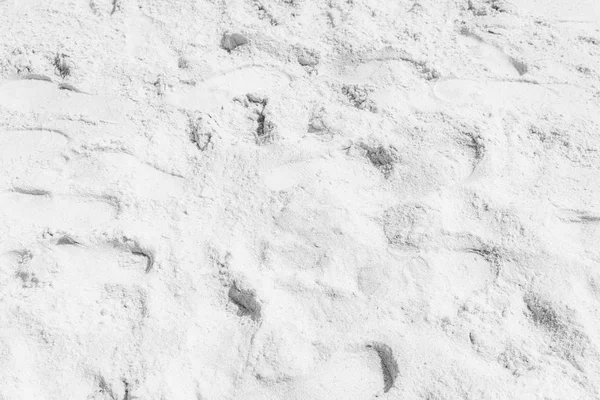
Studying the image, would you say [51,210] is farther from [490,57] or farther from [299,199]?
[490,57]

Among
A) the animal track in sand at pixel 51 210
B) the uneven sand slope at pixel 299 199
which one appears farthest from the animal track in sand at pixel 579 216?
the animal track in sand at pixel 51 210

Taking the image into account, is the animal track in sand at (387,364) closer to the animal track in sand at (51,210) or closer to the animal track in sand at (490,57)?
the animal track in sand at (51,210)

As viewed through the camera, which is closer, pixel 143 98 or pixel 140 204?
pixel 140 204

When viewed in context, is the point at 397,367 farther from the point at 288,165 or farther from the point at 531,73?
the point at 531,73

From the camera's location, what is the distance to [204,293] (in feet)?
5.32

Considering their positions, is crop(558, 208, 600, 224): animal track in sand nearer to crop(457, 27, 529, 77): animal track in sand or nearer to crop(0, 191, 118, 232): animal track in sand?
crop(457, 27, 529, 77): animal track in sand

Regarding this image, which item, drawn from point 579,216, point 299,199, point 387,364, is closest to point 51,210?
point 299,199

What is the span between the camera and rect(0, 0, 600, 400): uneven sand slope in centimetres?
151

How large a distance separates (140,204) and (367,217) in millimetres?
543

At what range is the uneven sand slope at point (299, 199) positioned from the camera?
1515 millimetres

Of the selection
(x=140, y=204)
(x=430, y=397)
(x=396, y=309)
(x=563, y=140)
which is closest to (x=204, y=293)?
(x=140, y=204)

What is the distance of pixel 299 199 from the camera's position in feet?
5.97

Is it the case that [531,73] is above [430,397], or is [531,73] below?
above

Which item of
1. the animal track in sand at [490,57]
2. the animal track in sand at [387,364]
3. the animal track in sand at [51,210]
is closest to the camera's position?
the animal track in sand at [387,364]
